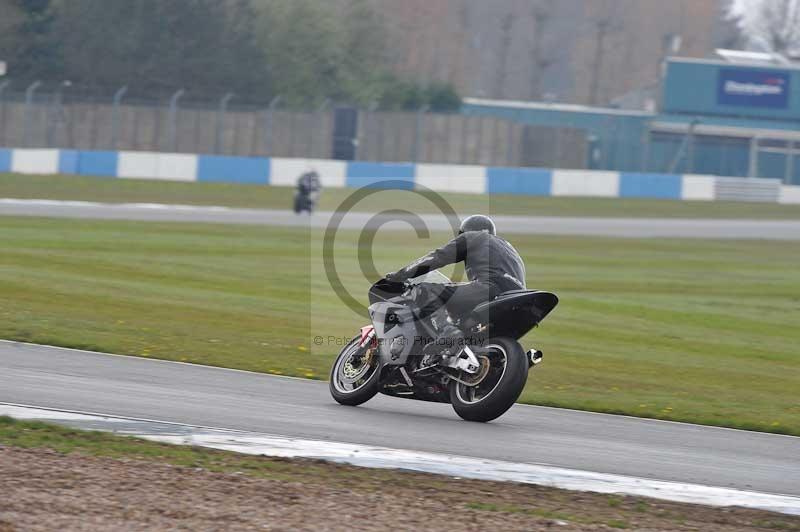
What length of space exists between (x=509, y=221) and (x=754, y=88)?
31.0 metres

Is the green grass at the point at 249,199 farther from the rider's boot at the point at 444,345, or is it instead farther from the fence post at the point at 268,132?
the rider's boot at the point at 444,345

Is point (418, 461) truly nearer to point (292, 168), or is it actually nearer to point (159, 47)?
point (292, 168)

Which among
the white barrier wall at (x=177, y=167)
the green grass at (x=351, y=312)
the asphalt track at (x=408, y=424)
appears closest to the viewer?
the asphalt track at (x=408, y=424)

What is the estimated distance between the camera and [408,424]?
915 cm

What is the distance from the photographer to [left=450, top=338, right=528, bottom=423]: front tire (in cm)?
887

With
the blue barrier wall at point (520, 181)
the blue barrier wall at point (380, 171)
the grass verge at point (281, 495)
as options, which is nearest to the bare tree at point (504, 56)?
the blue barrier wall at point (520, 181)

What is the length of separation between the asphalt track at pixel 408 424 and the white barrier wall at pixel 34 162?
2987cm

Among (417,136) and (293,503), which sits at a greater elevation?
(417,136)

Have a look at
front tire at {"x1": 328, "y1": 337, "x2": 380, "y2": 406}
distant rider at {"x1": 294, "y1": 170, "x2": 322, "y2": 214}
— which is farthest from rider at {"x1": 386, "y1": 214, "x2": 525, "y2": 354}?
distant rider at {"x1": 294, "y1": 170, "x2": 322, "y2": 214}

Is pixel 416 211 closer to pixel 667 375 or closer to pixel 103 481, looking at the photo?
pixel 667 375

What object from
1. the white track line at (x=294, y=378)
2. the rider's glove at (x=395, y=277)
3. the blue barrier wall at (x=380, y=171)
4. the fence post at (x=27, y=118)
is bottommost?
the white track line at (x=294, y=378)

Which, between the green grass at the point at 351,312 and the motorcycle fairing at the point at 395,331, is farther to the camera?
the green grass at the point at 351,312

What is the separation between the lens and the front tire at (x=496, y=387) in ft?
29.1

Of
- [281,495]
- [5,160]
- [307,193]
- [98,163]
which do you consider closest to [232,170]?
[98,163]
